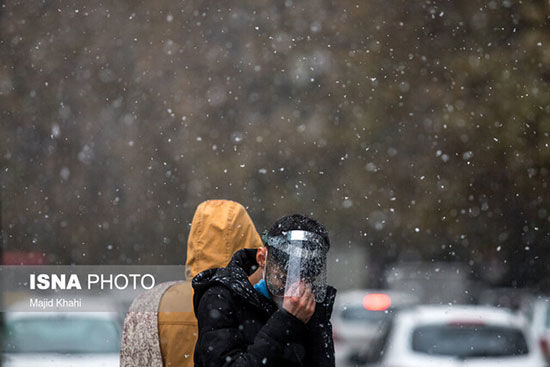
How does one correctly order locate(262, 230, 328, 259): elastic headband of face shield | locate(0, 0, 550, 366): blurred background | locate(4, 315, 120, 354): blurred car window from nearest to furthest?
locate(262, 230, 328, 259): elastic headband of face shield < locate(4, 315, 120, 354): blurred car window < locate(0, 0, 550, 366): blurred background

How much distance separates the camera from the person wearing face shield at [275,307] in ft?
7.52

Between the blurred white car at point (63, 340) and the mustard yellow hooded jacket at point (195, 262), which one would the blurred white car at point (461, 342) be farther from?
the mustard yellow hooded jacket at point (195, 262)

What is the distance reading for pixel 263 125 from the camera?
70.6 feet

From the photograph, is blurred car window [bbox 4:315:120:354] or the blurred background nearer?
blurred car window [bbox 4:315:120:354]

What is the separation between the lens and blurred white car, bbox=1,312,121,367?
22.2ft

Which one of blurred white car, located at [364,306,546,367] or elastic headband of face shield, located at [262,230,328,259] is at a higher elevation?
elastic headband of face shield, located at [262,230,328,259]

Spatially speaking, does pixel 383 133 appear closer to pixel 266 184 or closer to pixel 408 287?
pixel 266 184

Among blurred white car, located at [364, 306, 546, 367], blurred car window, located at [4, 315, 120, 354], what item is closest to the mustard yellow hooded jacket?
blurred white car, located at [364, 306, 546, 367]

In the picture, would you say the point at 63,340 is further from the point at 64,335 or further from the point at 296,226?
the point at 296,226

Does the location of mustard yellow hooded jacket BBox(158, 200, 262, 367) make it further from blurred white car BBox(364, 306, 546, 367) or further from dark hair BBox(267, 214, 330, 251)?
blurred white car BBox(364, 306, 546, 367)

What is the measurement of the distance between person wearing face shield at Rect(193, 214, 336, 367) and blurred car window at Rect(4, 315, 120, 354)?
466 cm

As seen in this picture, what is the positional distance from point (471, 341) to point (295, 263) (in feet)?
14.4

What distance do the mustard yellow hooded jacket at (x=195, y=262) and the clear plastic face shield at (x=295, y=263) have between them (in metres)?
0.45

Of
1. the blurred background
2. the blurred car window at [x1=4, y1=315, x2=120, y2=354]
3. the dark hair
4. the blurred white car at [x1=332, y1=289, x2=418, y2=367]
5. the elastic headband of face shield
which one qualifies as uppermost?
the blurred background
